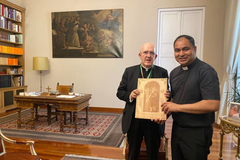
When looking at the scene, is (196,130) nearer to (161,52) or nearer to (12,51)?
(161,52)

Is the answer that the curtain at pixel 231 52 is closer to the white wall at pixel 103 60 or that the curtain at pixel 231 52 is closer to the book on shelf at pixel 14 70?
the white wall at pixel 103 60

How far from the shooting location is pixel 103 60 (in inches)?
237

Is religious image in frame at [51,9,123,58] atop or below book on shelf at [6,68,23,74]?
atop

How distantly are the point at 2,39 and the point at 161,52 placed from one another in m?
5.29

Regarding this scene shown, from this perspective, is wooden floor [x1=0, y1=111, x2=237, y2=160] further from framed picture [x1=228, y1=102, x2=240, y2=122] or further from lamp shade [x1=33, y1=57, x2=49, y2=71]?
lamp shade [x1=33, y1=57, x2=49, y2=71]

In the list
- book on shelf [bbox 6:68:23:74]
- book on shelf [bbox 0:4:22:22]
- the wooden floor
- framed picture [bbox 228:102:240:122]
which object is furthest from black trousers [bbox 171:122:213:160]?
book on shelf [bbox 0:4:22:22]

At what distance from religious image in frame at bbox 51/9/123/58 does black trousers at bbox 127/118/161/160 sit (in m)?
4.15

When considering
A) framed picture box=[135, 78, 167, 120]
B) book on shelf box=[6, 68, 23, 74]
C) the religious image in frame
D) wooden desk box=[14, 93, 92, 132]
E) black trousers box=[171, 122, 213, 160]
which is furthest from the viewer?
book on shelf box=[6, 68, 23, 74]

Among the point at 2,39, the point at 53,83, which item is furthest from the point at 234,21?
the point at 2,39

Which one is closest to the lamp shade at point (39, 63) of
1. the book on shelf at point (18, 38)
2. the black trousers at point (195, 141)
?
the book on shelf at point (18, 38)

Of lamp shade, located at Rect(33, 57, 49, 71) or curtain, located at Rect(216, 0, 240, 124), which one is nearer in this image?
curtain, located at Rect(216, 0, 240, 124)

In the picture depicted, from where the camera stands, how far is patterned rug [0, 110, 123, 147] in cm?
361

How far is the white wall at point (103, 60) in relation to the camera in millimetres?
5297

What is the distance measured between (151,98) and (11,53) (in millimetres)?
6068
